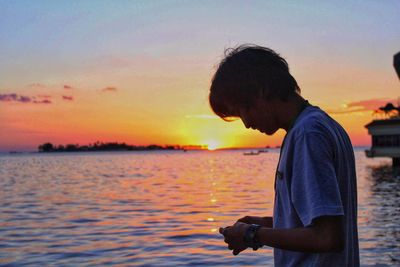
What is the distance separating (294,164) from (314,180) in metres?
0.12

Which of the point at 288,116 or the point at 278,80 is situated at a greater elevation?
the point at 278,80

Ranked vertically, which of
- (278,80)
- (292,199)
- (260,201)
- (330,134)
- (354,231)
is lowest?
(260,201)

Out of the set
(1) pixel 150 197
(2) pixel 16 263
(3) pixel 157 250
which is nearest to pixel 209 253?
(3) pixel 157 250

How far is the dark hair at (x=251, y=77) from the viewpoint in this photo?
2602 millimetres

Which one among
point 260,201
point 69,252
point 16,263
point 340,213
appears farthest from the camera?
point 260,201

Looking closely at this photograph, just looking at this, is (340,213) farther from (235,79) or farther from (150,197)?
(150,197)

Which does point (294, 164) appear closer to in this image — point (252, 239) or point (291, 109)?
point (291, 109)

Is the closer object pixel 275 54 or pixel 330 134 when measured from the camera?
pixel 330 134

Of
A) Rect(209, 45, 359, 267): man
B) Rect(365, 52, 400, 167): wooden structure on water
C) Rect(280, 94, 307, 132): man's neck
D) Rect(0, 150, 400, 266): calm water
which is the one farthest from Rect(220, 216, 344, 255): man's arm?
Rect(365, 52, 400, 167): wooden structure on water

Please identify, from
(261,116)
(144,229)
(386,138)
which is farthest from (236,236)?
(386,138)

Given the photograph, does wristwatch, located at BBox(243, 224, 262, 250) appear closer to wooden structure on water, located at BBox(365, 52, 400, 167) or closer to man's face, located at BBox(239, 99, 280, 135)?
man's face, located at BBox(239, 99, 280, 135)

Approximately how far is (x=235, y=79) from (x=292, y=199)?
2.00 ft

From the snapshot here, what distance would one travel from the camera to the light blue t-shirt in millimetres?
2346

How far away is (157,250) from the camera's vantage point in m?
15.5
